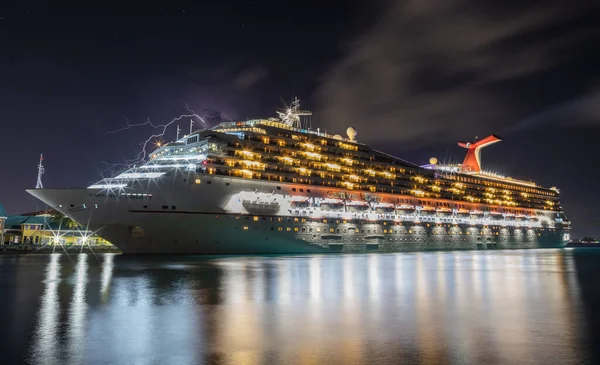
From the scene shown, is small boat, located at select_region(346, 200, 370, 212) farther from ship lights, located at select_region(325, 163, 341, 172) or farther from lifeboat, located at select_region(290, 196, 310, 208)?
lifeboat, located at select_region(290, 196, 310, 208)

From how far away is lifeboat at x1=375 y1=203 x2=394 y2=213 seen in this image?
7444cm

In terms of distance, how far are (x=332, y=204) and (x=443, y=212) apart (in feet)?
109

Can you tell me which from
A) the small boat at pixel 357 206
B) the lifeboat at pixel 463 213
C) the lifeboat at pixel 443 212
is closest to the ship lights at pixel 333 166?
the small boat at pixel 357 206

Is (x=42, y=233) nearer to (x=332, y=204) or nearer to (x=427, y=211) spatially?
(x=332, y=204)

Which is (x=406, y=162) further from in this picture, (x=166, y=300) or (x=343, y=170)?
(x=166, y=300)

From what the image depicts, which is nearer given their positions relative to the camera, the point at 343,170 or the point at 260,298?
the point at 260,298

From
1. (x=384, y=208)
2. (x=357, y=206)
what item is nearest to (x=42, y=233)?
(x=357, y=206)

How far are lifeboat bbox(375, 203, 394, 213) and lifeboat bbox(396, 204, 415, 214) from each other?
2.00 metres

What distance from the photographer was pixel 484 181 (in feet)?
349

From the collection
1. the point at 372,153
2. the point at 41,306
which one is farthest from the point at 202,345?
the point at 372,153

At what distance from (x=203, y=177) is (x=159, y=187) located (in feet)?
17.9

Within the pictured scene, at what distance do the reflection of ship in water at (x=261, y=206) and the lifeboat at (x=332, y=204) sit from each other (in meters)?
9.32

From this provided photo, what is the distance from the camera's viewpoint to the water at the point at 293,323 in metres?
9.56

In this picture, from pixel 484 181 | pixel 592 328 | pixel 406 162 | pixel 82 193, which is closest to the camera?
pixel 592 328
